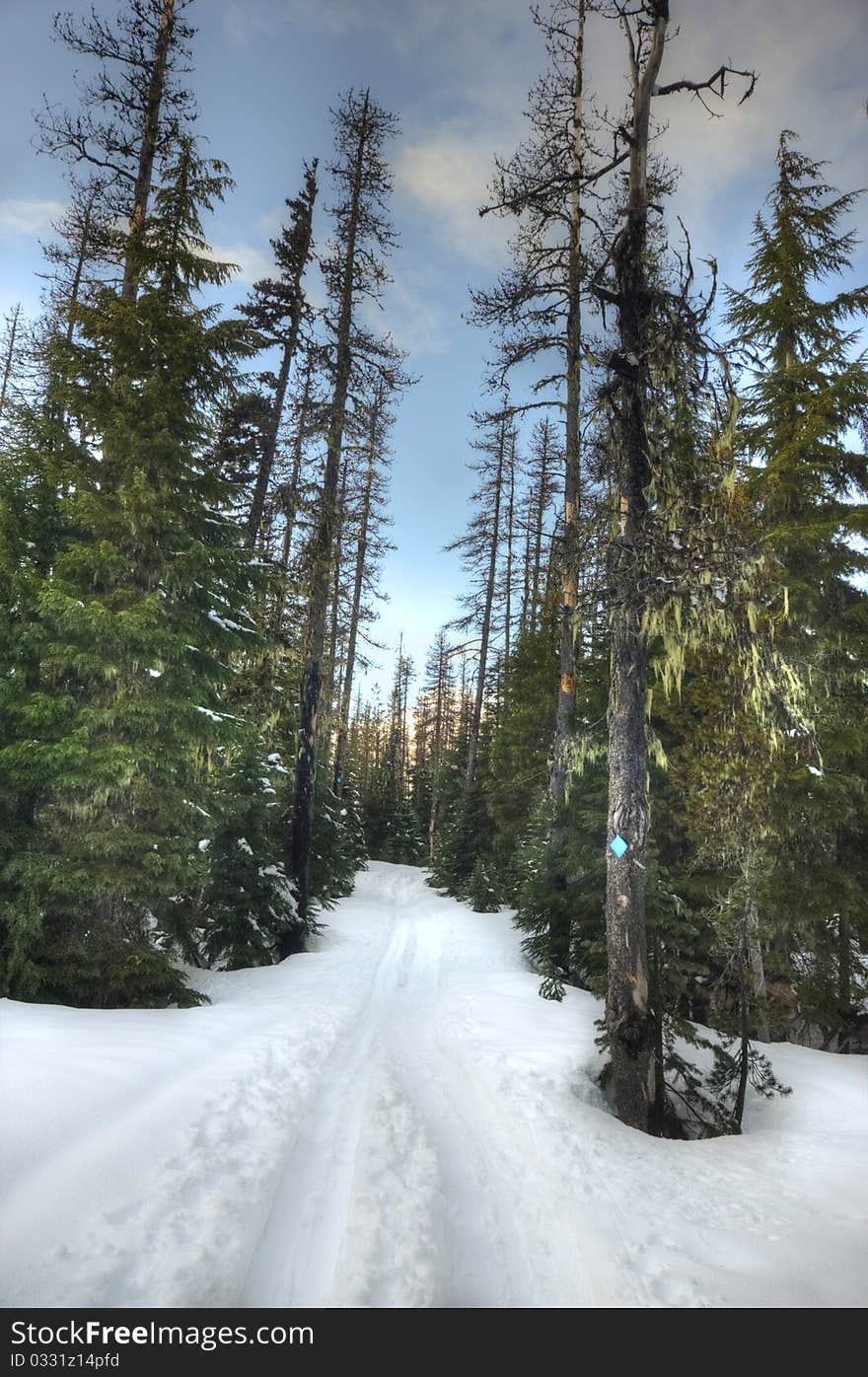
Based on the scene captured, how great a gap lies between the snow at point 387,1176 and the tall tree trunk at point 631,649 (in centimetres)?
111

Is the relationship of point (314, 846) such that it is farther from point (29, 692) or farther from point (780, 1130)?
point (780, 1130)

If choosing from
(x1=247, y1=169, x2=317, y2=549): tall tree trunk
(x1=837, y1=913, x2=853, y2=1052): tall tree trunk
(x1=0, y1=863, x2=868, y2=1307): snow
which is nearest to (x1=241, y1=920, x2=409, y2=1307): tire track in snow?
(x1=0, y1=863, x2=868, y2=1307): snow

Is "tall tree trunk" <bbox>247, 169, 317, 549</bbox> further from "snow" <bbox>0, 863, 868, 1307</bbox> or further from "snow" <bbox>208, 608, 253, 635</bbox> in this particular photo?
"snow" <bbox>0, 863, 868, 1307</bbox>

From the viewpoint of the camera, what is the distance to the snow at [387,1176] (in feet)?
10.0

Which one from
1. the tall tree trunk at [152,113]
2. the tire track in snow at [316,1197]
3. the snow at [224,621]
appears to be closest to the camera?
the tire track in snow at [316,1197]

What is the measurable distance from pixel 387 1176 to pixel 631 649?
A: 5.47 m

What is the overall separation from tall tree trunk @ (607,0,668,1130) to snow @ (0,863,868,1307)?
1.11m

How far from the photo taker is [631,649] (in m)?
6.22

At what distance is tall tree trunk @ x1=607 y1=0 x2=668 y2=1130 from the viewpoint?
584 centimetres

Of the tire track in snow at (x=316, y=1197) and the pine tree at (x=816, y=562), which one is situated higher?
the pine tree at (x=816, y=562)

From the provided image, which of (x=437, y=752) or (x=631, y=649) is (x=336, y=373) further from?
(x=437, y=752)

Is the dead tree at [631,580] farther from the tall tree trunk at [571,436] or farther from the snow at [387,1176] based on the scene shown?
the tall tree trunk at [571,436]

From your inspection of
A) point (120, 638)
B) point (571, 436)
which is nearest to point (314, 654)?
point (120, 638)

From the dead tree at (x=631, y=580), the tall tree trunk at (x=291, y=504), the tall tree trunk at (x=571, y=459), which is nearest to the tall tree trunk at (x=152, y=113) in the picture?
the tall tree trunk at (x=291, y=504)
